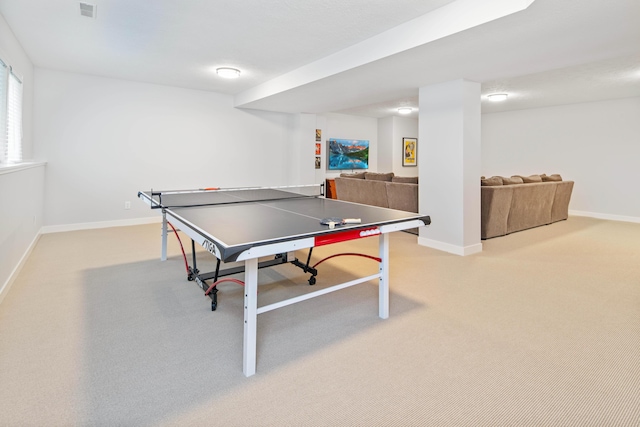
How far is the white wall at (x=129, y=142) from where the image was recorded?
17.0 feet

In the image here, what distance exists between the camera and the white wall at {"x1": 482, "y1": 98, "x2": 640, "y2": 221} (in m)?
6.41

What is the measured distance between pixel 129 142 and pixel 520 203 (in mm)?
6405

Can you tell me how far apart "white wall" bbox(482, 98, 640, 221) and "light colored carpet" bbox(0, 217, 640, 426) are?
13.2 ft

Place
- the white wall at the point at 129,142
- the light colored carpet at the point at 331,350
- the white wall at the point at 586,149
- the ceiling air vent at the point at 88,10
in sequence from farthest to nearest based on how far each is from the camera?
the white wall at the point at 586,149 < the white wall at the point at 129,142 < the ceiling air vent at the point at 88,10 < the light colored carpet at the point at 331,350

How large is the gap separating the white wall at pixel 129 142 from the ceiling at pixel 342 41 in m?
0.46

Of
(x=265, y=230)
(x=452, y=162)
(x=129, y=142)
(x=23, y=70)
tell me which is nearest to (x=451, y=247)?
(x=452, y=162)

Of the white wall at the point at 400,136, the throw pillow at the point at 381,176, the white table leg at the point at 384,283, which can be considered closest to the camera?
the white table leg at the point at 384,283

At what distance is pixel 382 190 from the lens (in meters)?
5.84

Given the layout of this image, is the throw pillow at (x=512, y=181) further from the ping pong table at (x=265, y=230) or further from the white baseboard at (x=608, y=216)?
the ping pong table at (x=265, y=230)

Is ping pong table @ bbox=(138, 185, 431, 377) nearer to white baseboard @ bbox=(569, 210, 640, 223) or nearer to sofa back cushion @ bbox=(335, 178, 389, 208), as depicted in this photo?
sofa back cushion @ bbox=(335, 178, 389, 208)

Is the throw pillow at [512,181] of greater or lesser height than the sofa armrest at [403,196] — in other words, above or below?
above

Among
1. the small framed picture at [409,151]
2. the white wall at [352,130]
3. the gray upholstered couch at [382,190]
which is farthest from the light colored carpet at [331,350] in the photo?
the small framed picture at [409,151]

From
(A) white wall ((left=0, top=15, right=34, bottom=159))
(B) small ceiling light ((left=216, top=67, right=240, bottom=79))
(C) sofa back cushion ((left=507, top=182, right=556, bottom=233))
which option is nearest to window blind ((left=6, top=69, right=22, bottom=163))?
(A) white wall ((left=0, top=15, right=34, bottom=159))

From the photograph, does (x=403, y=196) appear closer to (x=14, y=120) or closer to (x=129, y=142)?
(x=129, y=142)
